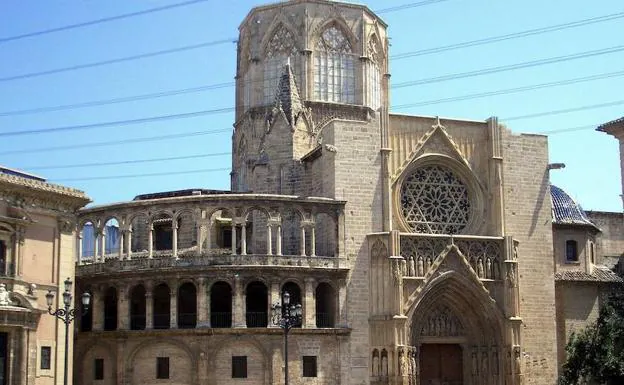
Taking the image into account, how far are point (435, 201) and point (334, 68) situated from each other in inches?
453

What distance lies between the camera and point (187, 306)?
4431cm

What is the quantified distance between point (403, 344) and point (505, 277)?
5.99 metres

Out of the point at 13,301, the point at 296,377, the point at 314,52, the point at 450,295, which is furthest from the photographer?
the point at 314,52

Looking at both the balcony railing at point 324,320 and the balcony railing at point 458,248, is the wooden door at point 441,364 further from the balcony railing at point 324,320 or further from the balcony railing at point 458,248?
the balcony railing at point 324,320

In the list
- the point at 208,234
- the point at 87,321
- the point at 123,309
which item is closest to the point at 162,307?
the point at 87,321

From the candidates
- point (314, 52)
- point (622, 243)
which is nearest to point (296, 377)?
point (314, 52)

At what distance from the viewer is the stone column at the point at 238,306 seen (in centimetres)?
4031

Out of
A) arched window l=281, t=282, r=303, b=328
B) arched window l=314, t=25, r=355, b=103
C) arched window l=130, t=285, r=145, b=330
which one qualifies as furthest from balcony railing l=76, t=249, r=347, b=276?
arched window l=314, t=25, r=355, b=103

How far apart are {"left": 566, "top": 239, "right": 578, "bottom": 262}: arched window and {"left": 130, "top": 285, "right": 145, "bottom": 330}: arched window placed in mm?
21120

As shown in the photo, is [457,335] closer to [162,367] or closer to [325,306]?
[325,306]

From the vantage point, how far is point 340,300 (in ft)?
136

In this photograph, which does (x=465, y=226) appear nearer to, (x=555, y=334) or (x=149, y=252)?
(x=555, y=334)

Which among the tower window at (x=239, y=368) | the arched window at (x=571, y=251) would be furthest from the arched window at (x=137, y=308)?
the arched window at (x=571, y=251)

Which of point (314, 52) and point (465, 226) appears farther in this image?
point (314, 52)
